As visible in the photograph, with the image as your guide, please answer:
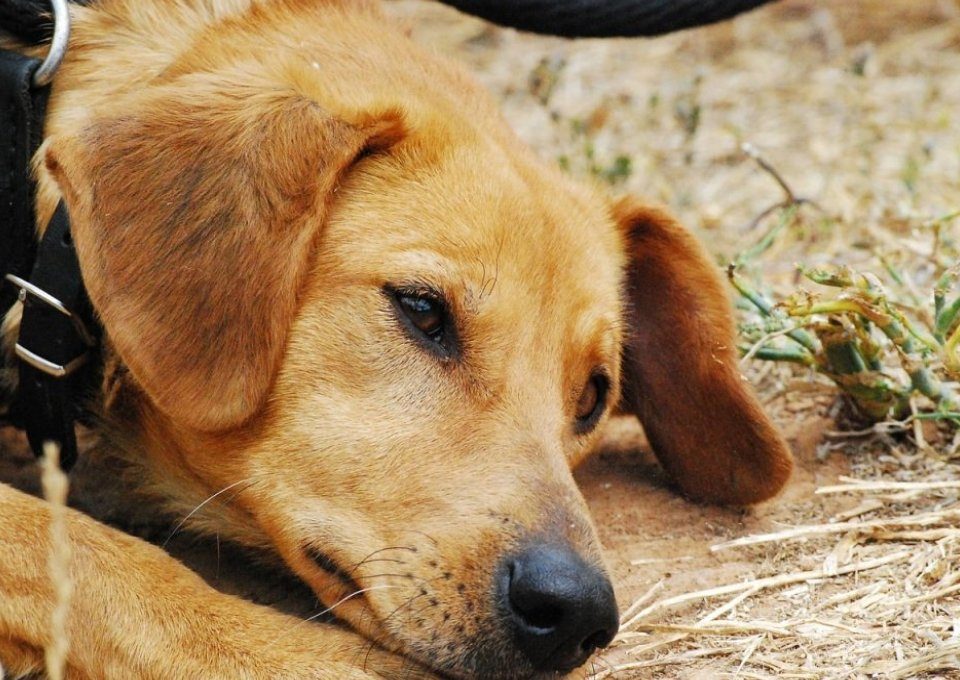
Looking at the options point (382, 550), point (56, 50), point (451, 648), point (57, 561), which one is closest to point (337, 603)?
point (382, 550)

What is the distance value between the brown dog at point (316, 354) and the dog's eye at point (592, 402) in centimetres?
14

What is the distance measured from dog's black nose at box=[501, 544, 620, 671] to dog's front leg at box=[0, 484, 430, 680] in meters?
0.30

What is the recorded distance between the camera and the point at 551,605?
2.62 meters

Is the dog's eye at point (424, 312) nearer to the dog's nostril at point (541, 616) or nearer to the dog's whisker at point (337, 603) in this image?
the dog's whisker at point (337, 603)

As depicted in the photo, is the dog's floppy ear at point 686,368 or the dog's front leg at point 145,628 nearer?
the dog's front leg at point 145,628

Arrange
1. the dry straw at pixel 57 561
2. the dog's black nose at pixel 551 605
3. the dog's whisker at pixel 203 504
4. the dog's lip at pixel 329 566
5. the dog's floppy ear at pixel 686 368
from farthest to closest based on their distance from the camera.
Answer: the dog's floppy ear at pixel 686 368 → the dog's whisker at pixel 203 504 → the dog's lip at pixel 329 566 → the dog's black nose at pixel 551 605 → the dry straw at pixel 57 561

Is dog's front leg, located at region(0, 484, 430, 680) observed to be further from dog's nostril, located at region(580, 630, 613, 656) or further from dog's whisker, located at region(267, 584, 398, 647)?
dog's nostril, located at region(580, 630, 613, 656)

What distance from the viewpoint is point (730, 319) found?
4090 mm

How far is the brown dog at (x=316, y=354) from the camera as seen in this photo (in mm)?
2736

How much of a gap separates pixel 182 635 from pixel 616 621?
93cm

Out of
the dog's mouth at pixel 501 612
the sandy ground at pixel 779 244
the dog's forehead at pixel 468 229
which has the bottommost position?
the sandy ground at pixel 779 244

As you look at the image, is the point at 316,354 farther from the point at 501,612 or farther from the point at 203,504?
the point at 501,612

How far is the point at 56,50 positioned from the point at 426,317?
1.18 metres

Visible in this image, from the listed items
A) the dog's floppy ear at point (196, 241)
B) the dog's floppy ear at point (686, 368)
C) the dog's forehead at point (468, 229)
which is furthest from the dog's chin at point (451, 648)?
the dog's floppy ear at point (686, 368)
